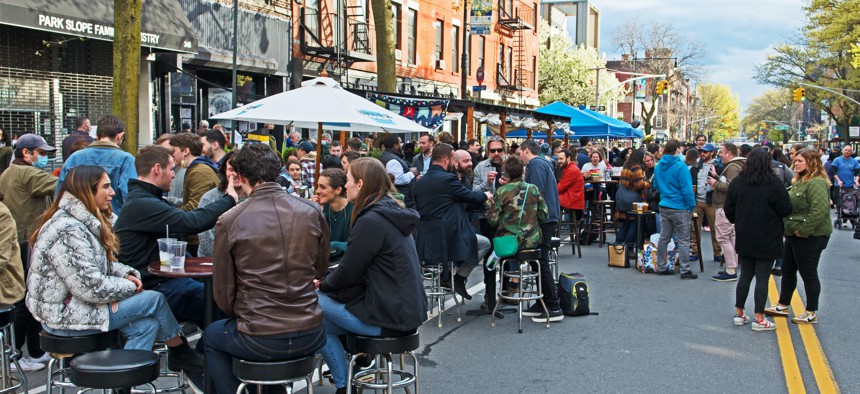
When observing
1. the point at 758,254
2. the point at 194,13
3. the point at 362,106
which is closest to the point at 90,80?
the point at 194,13

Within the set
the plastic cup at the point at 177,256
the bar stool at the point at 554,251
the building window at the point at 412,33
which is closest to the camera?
the plastic cup at the point at 177,256

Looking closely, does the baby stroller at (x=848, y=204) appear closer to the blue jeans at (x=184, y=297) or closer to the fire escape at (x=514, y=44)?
the blue jeans at (x=184, y=297)

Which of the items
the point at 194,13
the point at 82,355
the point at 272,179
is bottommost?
the point at 82,355

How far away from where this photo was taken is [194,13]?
1830 centimetres

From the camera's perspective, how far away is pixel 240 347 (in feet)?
14.5

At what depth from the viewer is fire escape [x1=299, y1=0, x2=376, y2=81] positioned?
22.8m

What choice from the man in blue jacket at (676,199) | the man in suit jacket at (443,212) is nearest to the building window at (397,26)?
the man in blue jacket at (676,199)

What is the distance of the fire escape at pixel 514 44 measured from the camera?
39.0 meters

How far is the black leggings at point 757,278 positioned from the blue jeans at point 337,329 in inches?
194

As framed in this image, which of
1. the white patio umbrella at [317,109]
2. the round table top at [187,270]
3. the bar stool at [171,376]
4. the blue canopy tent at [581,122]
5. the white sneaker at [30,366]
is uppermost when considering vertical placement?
the blue canopy tent at [581,122]

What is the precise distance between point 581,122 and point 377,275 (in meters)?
19.3

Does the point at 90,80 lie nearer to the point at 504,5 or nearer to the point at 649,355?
the point at 649,355

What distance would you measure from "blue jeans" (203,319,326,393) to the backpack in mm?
4760

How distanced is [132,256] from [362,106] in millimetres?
4527
